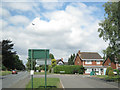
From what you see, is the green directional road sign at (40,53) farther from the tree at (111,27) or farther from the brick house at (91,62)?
the brick house at (91,62)

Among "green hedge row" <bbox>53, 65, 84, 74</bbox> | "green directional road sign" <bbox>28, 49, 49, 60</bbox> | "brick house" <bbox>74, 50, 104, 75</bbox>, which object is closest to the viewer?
"green directional road sign" <bbox>28, 49, 49, 60</bbox>

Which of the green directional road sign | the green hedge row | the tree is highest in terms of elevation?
the tree

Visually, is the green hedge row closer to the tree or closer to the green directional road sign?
the tree

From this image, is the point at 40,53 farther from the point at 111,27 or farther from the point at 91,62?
the point at 91,62

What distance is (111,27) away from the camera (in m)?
23.5

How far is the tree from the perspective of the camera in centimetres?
2350

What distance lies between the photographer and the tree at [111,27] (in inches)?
925

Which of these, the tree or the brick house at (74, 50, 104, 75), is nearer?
the tree

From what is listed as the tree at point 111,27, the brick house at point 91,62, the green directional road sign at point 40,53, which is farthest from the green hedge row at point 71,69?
the green directional road sign at point 40,53

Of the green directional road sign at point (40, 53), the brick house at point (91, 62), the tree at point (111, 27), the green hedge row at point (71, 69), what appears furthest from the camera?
the brick house at point (91, 62)

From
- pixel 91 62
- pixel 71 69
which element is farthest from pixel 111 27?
pixel 91 62

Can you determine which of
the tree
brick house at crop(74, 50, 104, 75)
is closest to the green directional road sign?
the tree

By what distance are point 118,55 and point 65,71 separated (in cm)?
3217

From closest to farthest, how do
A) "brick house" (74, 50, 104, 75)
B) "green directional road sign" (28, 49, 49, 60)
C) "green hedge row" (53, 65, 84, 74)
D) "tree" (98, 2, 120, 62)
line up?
"green directional road sign" (28, 49, 49, 60)
"tree" (98, 2, 120, 62)
"green hedge row" (53, 65, 84, 74)
"brick house" (74, 50, 104, 75)
